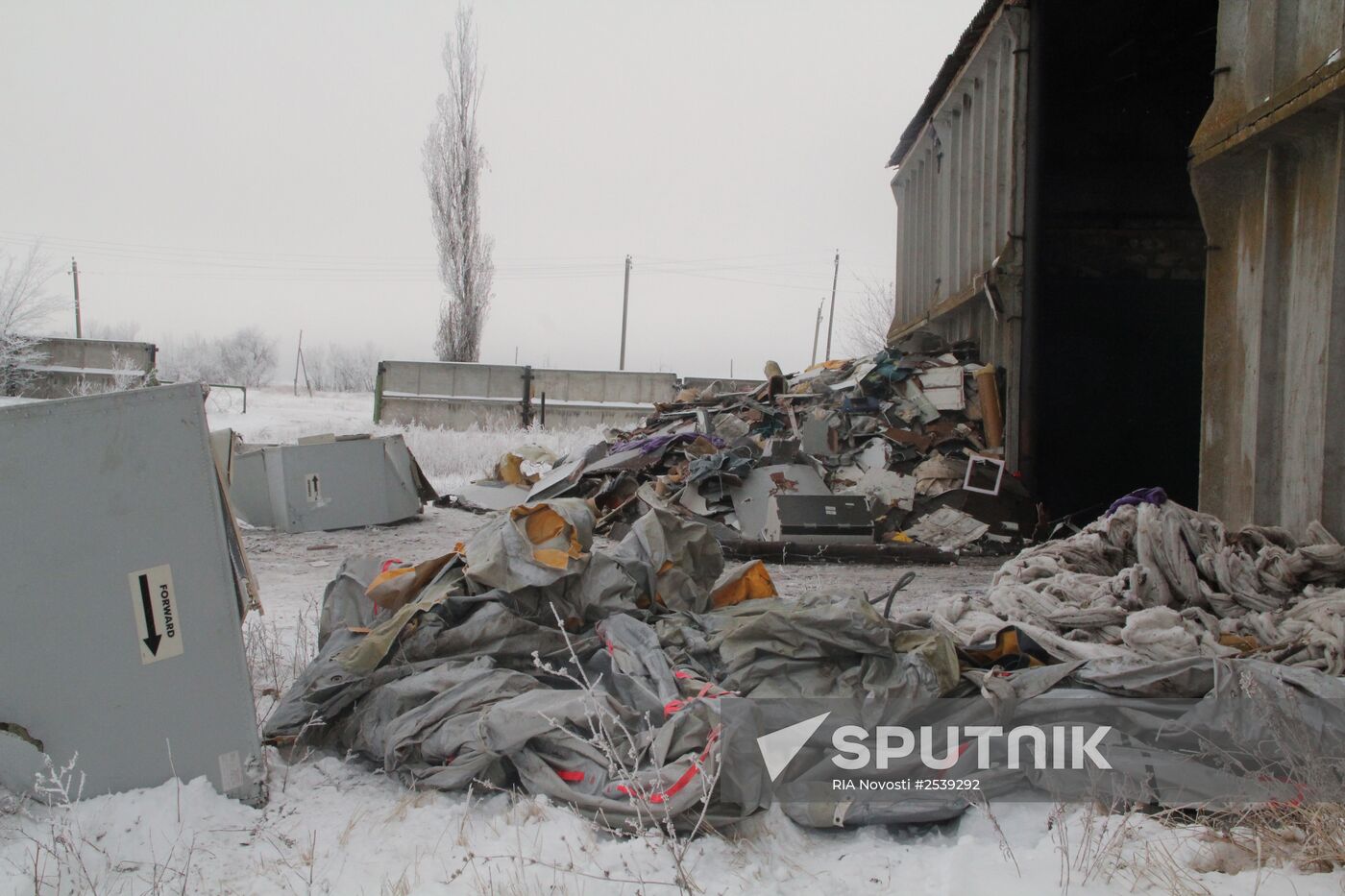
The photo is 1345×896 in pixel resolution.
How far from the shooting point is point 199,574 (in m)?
2.40

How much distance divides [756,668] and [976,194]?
7002mm

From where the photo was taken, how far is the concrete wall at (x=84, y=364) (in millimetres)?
17609

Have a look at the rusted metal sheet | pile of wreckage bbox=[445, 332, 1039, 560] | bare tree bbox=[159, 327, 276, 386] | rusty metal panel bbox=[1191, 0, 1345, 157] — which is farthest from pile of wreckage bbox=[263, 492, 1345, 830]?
bare tree bbox=[159, 327, 276, 386]

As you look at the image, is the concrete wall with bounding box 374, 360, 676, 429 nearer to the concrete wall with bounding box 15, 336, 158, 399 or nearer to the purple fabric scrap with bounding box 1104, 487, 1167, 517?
the concrete wall with bounding box 15, 336, 158, 399

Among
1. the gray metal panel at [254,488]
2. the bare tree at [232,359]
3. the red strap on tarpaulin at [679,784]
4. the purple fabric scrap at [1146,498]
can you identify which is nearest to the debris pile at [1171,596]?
the purple fabric scrap at [1146,498]

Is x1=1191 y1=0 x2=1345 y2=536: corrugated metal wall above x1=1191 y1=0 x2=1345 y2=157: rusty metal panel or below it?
below

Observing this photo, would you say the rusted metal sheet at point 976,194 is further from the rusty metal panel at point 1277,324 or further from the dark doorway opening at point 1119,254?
the rusty metal panel at point 1277,324


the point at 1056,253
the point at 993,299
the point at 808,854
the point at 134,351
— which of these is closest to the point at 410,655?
the point at 808,854

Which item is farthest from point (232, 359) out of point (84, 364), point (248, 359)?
point (84, 364)

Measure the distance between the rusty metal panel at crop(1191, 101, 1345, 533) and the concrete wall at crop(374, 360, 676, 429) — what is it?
12.3m

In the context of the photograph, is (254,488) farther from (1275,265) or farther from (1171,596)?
(1275,265)

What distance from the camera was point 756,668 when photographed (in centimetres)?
295

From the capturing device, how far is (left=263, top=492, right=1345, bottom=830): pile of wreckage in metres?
2.48

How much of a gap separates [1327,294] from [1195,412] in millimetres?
5440
